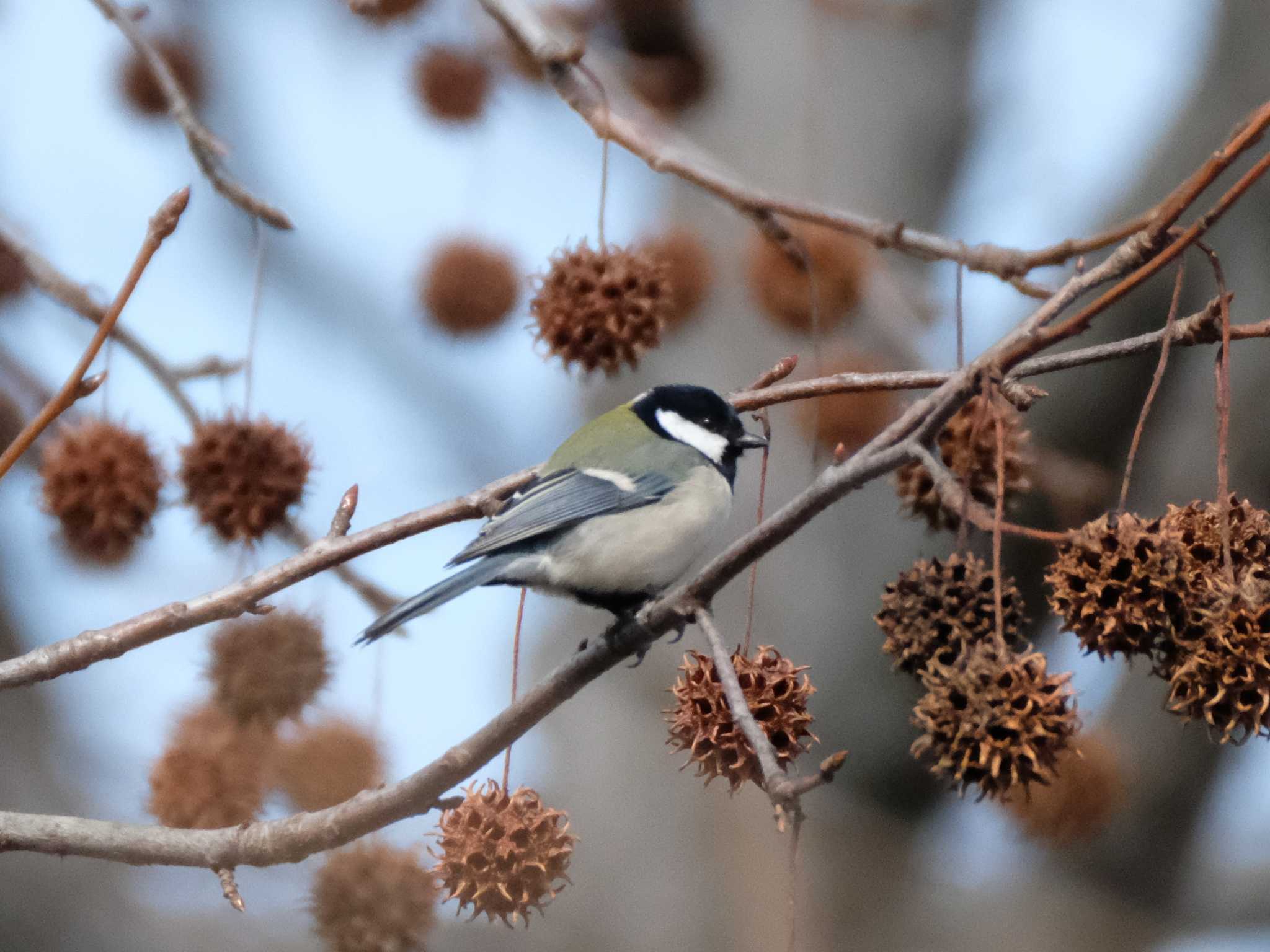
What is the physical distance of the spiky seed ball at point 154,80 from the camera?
2898 mm

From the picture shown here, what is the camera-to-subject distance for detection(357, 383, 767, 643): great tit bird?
195 cm

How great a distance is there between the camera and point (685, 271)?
2.81m

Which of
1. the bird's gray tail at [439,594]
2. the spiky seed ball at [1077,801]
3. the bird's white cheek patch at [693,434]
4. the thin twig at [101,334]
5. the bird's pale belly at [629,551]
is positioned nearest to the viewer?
the thin twig at [101,334]

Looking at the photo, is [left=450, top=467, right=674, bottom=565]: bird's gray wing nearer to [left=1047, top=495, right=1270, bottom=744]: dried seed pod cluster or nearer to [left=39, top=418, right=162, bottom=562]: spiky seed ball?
[left=39, top=418, right=162, bottom=562]: spiky seed ball

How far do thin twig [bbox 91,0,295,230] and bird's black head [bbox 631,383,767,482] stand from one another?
33.3 inches

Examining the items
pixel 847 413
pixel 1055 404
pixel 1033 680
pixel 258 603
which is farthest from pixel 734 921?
pixel 1033 680

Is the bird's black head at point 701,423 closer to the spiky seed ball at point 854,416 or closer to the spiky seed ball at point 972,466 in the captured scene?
the spiky seed ball at point 854,416

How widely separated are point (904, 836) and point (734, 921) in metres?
0.62

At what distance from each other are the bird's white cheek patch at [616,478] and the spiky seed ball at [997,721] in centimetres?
103

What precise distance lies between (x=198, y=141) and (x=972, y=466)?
1291 millimetres

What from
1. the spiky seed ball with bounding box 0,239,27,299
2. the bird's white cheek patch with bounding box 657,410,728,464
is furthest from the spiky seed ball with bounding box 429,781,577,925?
the spiky seed ball with bounding box 0,239,27,299

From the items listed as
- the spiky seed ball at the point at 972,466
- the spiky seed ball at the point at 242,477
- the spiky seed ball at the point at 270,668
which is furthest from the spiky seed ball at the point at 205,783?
the spiky seed ball at the point at 972,466

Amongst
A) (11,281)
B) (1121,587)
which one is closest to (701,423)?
(1121,587)

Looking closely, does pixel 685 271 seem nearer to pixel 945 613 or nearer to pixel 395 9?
pixel 395 9
